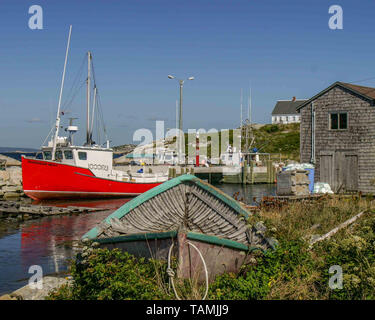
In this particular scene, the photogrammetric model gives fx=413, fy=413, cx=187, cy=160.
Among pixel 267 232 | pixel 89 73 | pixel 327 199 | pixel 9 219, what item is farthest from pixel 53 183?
pixel 267 232

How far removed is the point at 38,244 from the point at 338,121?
655 inches

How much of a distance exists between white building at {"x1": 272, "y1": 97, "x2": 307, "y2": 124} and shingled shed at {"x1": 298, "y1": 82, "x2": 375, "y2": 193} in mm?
77607

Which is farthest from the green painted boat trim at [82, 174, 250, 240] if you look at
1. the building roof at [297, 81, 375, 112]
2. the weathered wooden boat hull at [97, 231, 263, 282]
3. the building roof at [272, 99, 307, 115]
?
the building roof at [272, 99, 307, 115]

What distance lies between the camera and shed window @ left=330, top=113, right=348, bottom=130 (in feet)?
74.2

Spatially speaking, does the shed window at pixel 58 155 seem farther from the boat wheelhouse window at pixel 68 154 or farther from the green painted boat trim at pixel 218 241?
the green painted boat trim at pixel 218 241

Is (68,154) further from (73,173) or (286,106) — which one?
(286,106)

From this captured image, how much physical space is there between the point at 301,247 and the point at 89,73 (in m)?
28.4

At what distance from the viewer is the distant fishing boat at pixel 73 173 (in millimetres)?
27750

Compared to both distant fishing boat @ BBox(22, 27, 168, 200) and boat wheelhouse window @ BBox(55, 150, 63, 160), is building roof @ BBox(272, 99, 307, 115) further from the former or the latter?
boat wheelhouse window @ BBox(55, 150, 63, 160)

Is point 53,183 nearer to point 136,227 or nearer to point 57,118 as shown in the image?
point 57,118

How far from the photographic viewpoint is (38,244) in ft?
49.6

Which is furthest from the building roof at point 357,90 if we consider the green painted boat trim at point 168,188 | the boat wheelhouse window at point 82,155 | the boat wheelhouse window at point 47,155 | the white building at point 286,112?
the white building at point 286,112

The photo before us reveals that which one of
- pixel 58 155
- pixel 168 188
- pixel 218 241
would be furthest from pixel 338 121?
pixel 58 155

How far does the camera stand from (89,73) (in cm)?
3338
